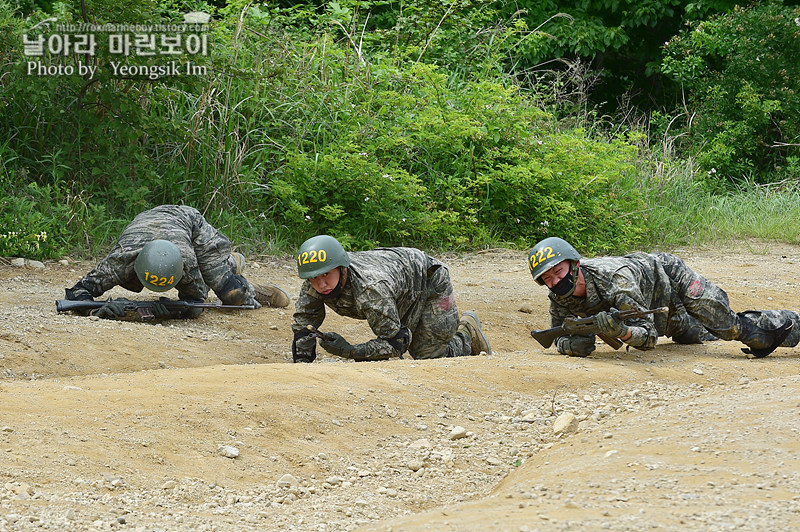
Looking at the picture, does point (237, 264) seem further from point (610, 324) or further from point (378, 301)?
point (610, 324)

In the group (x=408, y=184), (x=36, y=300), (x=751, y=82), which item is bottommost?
(x=36, y=300)

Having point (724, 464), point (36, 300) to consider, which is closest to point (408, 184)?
point (36, 300)

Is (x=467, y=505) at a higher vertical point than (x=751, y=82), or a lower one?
lower

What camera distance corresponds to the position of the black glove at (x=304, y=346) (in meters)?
6.66

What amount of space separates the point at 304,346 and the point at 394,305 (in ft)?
2.42

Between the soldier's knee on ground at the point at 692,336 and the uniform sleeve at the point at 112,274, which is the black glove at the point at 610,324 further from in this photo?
the uniform sleeve at the point at 112,274

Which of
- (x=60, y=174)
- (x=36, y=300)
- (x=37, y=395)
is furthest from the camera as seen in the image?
(x=60, y=174)

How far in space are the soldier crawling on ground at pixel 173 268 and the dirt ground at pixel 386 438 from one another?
44 cm

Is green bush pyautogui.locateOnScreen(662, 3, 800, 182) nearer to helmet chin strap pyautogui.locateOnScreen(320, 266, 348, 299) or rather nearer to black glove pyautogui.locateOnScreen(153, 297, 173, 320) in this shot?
black glove pyautogui.locateOnScreen(153, 297, 173, 320)

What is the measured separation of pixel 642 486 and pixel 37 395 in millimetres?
3024

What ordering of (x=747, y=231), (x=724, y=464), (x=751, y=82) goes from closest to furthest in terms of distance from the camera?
(x=724, y=464), (x=747, y=231), (x=751, y=82)

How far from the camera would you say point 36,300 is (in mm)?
8148

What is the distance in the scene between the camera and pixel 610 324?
6.11m

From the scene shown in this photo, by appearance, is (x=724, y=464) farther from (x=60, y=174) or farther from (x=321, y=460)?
(x=60, y=174)
